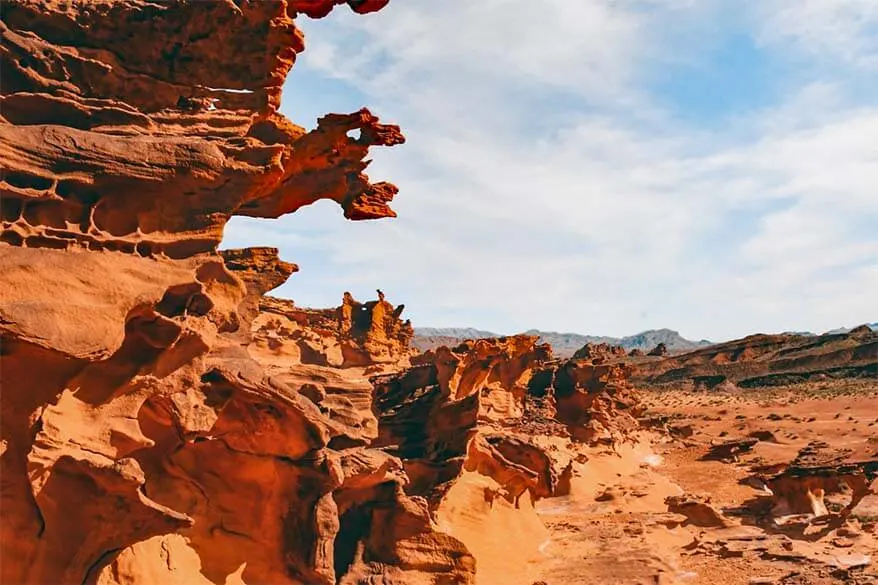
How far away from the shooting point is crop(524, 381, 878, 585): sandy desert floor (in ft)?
49.8

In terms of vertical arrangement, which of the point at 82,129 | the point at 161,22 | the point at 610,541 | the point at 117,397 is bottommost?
the point at 610,541

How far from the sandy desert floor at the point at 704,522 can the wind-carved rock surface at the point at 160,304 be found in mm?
5691

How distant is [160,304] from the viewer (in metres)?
8.34

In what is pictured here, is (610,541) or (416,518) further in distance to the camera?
(610,541)

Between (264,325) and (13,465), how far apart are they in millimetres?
25429

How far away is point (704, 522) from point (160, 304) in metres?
15.7

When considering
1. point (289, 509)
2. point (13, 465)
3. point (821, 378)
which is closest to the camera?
point (13, 465)

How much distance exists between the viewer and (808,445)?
1292 inches

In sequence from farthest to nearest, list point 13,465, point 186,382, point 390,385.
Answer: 1. point 390,385
2. point 186,382
3. point 13,465

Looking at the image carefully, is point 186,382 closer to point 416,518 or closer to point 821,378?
point 416,518

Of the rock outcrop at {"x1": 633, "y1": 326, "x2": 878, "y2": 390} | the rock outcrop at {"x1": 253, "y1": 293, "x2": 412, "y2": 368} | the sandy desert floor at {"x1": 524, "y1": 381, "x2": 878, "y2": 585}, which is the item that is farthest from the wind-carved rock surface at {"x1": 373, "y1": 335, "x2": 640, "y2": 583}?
the rock outcrop at {"x1": 633, "y1": 326, "x2": 878, "y2": 390}

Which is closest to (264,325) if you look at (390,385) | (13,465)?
(390,385)

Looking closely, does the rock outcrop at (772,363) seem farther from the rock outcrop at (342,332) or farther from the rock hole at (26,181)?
the rock hole at (26,181)

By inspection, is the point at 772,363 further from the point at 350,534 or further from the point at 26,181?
the point at 26,181
